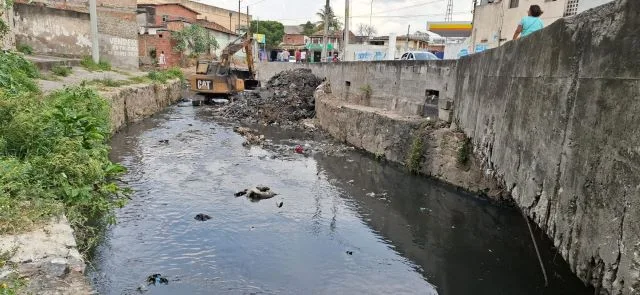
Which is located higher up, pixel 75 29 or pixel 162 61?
pixel 75 29

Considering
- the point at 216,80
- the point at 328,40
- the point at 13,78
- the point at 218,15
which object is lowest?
the point at 216,80

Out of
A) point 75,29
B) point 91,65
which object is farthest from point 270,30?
point 91,65

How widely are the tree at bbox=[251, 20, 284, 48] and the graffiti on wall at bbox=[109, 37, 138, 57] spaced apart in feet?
101

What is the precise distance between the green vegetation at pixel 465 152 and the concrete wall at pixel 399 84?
1.82 meters

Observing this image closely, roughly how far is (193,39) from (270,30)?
21413 mm

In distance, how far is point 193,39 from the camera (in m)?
36.4

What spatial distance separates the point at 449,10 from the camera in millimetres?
31906

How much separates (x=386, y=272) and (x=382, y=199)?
3278 millimetres

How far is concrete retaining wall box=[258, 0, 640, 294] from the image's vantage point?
8.74 ft

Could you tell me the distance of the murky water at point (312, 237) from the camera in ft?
19.0

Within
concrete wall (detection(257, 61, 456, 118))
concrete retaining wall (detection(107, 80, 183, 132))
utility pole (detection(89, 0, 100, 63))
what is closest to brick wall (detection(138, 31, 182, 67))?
concrete retaining wall (detection(107, 80, 183, 132))

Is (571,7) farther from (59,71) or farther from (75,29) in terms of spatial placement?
(75,29)

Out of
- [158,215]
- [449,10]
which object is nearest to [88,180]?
[158,215]

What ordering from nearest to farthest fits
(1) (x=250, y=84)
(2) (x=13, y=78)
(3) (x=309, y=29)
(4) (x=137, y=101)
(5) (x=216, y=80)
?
(2) (x=13, y=78) → (4) (x=137, y=101) → (5) (x=216, y=80) → (1) (x=250, y=84) → (3) (x=309, y=29)
